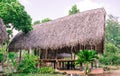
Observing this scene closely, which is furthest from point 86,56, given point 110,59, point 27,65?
point 110,59

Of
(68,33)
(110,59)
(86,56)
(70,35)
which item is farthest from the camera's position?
(110,59)

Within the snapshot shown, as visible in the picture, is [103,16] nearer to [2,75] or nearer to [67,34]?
[67,34]

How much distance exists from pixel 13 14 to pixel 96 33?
20.3 feet

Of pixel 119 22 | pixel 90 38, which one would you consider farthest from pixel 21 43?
pixel 119 22

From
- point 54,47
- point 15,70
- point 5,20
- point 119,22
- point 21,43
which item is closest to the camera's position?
point 15,70

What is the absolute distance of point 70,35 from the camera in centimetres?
1520

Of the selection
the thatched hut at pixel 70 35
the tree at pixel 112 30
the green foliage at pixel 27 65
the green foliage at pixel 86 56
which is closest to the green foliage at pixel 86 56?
the green foliage at pixel 86 56

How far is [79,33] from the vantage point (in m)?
14.8

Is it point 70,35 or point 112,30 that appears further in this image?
point 112,30

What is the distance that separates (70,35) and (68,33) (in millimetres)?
324

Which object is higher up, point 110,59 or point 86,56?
point 86,56

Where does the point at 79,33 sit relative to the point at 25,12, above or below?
below

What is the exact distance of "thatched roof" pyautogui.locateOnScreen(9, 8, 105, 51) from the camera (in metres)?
14.0

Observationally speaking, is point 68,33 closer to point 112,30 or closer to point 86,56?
point 86,56
